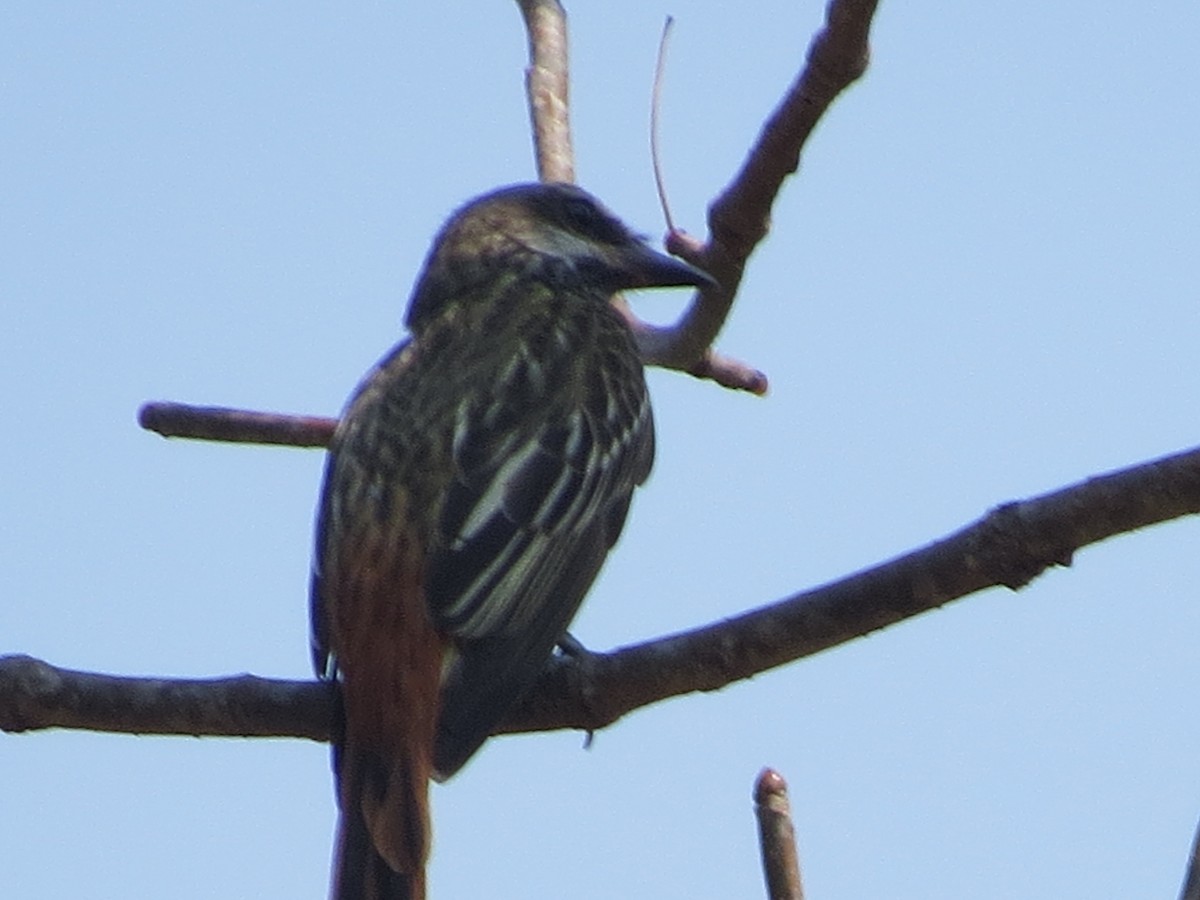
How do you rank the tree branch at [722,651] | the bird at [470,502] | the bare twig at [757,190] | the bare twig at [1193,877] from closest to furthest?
the bare twig at [1193,877] → the tree branch at [722,651] → the bare twig at [757,190] → the bird at [470,502]

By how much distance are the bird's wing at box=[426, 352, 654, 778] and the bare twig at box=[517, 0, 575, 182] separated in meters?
0.77

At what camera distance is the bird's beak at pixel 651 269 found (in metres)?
6.21

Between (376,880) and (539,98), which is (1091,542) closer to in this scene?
(376,880)

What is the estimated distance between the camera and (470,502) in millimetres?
5117

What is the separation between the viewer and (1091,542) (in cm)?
377

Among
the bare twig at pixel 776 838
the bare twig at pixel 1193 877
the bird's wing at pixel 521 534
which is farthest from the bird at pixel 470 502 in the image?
the bare twig at pixel 1193 877

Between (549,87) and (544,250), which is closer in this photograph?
(549,87)

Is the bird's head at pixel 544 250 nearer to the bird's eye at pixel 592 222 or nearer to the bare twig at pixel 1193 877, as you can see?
the bird's eye at pixel 592 222

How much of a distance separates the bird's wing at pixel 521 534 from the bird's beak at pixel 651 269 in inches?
14.4

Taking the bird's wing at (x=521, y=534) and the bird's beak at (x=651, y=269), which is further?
the bird's beak at (x=651, y=269)

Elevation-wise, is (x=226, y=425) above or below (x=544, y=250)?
below

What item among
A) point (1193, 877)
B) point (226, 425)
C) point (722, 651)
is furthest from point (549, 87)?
point (1193, 877)

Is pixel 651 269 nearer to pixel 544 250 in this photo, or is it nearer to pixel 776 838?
pixel 544 250

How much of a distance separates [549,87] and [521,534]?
5.72 feet
